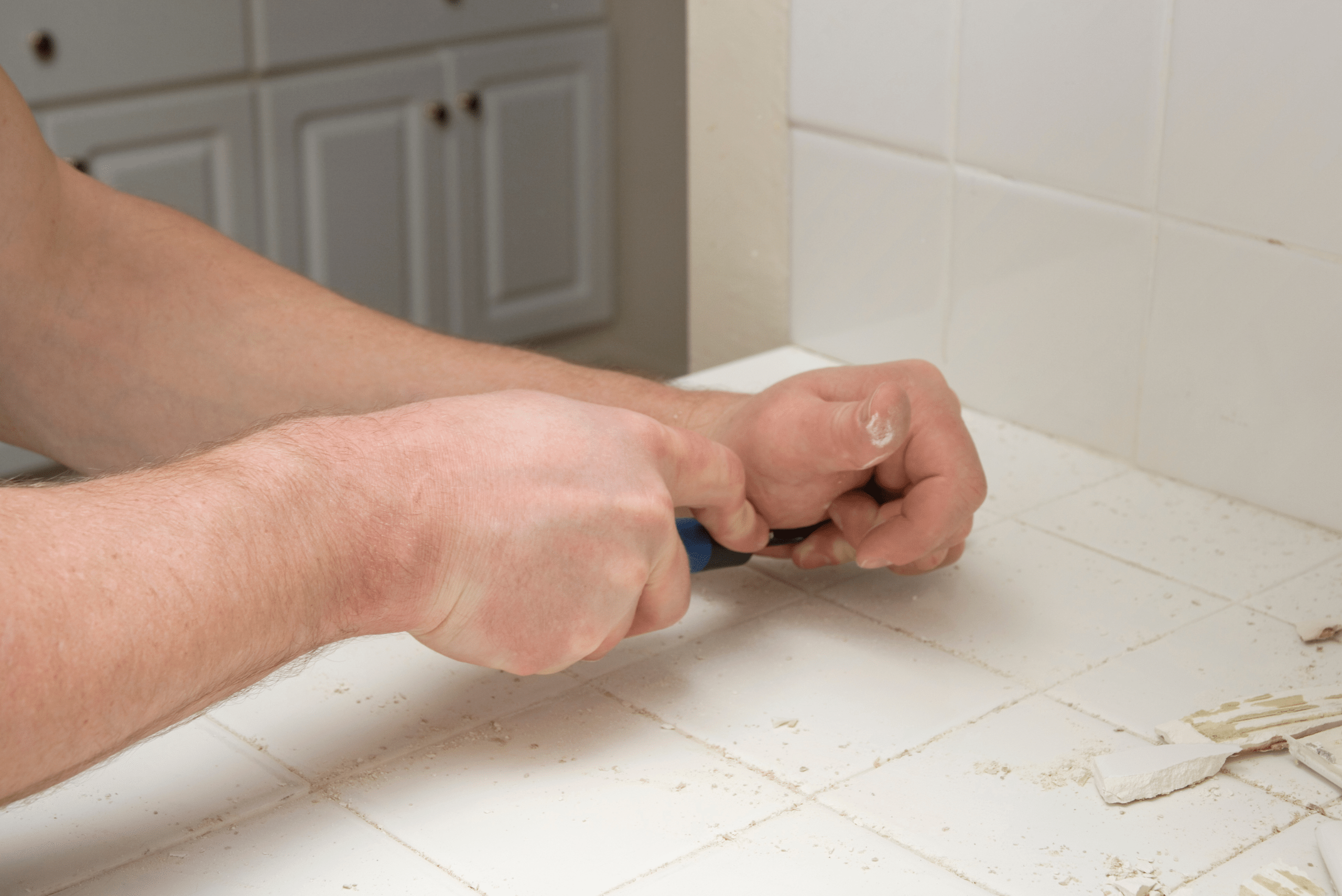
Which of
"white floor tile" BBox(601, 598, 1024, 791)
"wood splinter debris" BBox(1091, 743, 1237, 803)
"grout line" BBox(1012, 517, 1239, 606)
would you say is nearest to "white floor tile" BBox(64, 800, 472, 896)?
"white floor tile" BBox(601, 598, 1024, 791)

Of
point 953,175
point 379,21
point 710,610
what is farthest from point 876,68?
point 379,21

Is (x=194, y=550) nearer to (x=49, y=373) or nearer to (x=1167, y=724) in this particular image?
(x=49, y=373)

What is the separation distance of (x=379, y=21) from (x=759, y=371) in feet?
3.50

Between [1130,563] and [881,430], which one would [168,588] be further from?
[1130,563]

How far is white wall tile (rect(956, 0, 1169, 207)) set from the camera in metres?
0.83

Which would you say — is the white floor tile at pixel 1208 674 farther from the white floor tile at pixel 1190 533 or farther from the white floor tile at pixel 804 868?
the white floor tile at pixel 804 868

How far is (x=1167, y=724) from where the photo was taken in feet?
2.09

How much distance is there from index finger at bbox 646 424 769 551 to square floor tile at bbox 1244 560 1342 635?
28cm

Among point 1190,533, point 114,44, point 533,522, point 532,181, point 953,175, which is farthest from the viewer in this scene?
point 532,181

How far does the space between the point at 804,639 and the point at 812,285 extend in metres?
0.44

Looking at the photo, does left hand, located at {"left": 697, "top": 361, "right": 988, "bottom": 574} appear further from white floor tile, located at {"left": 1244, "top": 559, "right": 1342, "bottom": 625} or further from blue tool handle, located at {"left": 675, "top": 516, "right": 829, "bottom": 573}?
white floor tile, located at {"left": 1244, "top": 559, "right": 1342, "bottom": 625}

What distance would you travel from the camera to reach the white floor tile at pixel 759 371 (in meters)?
1.03

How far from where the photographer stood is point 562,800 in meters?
0.60

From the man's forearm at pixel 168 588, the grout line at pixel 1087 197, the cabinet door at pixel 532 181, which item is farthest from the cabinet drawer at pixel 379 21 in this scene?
the man's forearm at pixel 168 588
